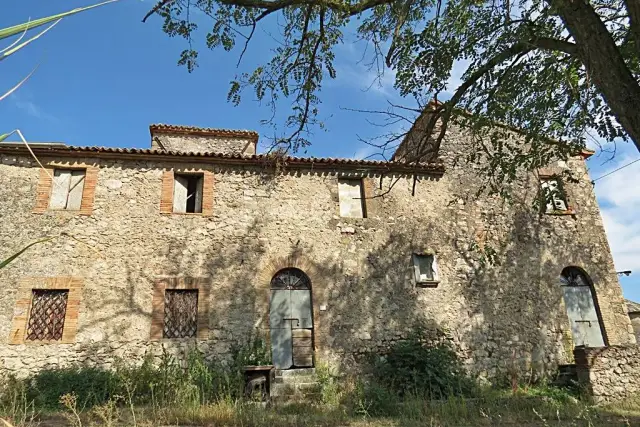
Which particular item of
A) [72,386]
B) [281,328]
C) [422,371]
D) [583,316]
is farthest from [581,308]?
[72,386]

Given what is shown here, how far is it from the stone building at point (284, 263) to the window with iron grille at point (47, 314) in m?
0.03

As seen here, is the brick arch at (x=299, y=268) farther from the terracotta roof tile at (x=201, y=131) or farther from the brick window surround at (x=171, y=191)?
the terracotta roof tile at (x=201, y=131)

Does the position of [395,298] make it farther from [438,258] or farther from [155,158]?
[155,158]

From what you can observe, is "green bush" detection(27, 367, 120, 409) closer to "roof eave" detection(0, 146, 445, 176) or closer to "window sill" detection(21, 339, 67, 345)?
"window sill" detection(21, 339, 67, 345)

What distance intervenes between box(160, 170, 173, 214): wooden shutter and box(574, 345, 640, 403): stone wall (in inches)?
391

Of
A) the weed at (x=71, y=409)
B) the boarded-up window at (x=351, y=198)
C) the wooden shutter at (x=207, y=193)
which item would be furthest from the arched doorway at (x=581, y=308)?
the weed at (x=71, y=409)

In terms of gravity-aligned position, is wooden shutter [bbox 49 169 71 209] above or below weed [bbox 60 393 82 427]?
above

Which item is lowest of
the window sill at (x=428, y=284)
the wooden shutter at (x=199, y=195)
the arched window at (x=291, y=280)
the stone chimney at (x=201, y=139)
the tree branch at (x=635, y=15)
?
the window sill at (x=428, y=284)

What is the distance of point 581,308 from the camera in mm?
11781

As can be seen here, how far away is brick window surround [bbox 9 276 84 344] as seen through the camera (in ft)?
29.0

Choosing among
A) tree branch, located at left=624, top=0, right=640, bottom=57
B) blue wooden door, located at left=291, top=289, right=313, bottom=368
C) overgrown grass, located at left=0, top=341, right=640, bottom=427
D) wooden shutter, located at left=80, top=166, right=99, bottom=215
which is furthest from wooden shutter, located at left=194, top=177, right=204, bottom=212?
tree branch, located at left=624, top=0, right=640, bottom=57

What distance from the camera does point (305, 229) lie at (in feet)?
35.7

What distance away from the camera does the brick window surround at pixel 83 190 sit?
9852 millimetres

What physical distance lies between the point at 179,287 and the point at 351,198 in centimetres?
482
